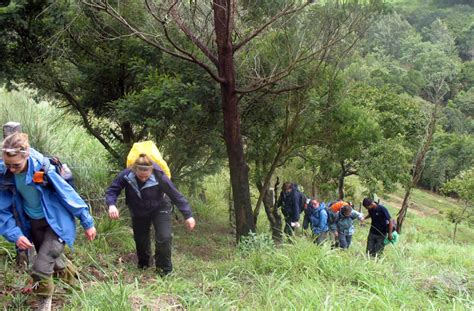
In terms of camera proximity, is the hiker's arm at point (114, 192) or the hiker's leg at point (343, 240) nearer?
the hiker's arm at point (114, 192)

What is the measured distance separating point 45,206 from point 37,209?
108 mm

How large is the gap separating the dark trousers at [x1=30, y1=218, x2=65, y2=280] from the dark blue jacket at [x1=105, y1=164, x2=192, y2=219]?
3.76 feet

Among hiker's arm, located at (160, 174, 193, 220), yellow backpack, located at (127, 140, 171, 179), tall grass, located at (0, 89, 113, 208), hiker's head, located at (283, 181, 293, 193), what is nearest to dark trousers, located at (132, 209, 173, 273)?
hiker's arm, located at (160, 174, 193, 220)

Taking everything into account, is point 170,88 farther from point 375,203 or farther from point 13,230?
point 13,230

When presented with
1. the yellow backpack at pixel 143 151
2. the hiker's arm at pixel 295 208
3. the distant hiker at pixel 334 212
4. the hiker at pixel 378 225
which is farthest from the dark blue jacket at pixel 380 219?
the yellow backpack at pixel 143 151

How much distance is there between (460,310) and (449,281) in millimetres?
1040

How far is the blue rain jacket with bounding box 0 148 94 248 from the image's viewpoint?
357 cm

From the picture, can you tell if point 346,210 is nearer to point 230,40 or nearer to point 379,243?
point 379,243

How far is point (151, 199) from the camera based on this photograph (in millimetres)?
5148

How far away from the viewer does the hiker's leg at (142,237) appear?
17.7 ft

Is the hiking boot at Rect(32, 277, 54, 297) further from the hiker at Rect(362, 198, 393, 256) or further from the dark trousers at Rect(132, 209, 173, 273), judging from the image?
the hiker at Rect(362, 198, 393, 256)

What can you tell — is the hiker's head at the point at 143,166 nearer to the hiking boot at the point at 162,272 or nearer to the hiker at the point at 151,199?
the hiker at the point at 151,199

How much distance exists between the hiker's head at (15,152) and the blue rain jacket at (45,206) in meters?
0.09

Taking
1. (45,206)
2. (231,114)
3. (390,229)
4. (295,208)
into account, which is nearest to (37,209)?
(45,206)
